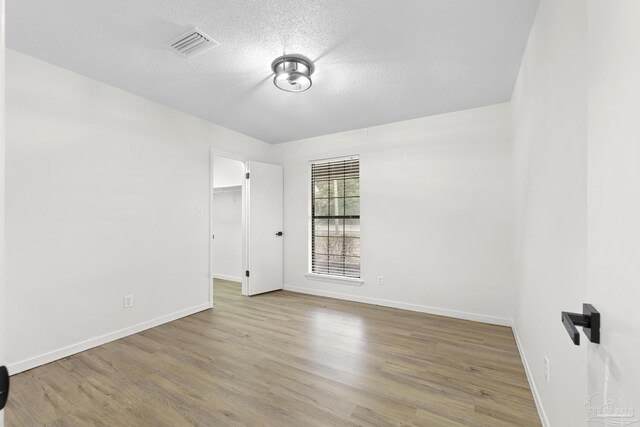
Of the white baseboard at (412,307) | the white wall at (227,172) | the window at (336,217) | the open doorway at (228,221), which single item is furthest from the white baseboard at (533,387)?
the white wall at (227,172)

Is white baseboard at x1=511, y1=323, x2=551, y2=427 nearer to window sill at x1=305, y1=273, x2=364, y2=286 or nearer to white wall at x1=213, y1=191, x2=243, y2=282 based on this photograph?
window sill at x1=305, y1=273, x2=364, y2=286

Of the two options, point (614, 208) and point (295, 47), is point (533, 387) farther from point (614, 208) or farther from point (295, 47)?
point (295, 47)

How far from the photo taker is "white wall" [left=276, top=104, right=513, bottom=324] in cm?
312

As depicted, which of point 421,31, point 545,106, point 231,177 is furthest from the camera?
point 231,177

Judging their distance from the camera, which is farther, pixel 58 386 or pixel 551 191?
pixel 58 386

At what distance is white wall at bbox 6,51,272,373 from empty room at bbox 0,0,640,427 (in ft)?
0.05

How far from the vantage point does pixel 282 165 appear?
477 centimetres

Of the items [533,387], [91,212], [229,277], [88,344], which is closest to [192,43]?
[91,212]

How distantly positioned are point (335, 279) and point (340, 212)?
1.04 m

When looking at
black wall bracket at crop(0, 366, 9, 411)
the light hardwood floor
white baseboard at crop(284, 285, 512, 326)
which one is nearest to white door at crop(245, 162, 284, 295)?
white baseboard at crop(284, 285, 512, 326)

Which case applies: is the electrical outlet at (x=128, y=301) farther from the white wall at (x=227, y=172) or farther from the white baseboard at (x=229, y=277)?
the white wall at (x=227, y=172)

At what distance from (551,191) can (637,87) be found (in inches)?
42.9

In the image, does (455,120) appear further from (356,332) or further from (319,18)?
(356,332)

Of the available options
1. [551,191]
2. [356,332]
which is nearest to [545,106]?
[551,191]
